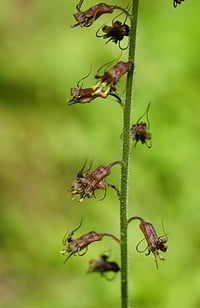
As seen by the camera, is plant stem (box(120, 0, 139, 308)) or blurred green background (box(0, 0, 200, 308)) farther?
blurred green background (box(0, 0, 200, 308))

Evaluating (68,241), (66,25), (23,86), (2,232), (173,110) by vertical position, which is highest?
(66,25)

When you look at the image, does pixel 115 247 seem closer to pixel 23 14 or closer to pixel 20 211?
pixel 20 211

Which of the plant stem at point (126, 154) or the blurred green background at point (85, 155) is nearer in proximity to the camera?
the plant stem at point (126, 154)

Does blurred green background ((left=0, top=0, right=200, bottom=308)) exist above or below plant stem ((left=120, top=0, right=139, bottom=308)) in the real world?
above

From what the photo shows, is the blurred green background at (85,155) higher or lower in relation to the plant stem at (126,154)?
higher

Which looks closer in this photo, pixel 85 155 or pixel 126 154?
pixel 126 154

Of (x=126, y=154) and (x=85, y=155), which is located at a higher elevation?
(x=85, y=155)

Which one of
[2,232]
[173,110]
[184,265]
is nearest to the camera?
[184,265]

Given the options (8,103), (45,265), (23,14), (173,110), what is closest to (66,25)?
(23,14)
